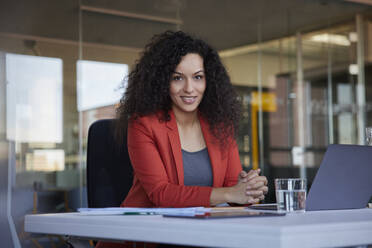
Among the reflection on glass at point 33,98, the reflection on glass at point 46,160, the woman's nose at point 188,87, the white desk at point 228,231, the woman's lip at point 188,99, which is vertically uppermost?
the reflection on glass at point 33,98

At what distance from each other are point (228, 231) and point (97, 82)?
4.34 metres

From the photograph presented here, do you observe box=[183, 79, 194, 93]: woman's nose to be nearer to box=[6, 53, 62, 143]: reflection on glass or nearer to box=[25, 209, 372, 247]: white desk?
A: box=[25, 209, 372, 247]: white desk

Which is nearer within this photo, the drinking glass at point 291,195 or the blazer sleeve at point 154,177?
the drinking glass at point 291,195

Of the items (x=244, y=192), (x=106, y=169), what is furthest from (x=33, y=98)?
(x=244, y=192)

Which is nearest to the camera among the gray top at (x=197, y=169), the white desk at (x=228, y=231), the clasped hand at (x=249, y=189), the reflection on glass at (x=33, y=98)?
the white desk at (x=228, y=231)

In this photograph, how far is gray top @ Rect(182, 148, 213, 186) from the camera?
199 cm

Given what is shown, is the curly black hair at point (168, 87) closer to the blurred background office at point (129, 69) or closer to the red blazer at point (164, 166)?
the red blazer at point (164, 166)

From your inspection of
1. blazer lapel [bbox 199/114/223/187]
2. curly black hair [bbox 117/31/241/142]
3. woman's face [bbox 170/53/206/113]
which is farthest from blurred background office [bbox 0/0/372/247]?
blazer lapel [bbox 199/114/223/187]

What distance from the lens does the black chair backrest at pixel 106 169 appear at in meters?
2.15

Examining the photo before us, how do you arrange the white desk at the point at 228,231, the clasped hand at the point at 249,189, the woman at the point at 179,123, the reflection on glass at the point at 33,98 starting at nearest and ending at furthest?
the white desk at the point at 228,231 < the clasped hand at the point at 249,189 < the woman at the point at 179,123 < the reflection on glass at the point at 33,98

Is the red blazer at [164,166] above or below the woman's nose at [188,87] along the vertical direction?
below

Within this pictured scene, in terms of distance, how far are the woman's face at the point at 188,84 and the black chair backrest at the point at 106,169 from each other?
0.97ft

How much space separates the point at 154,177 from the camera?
5.81 feet

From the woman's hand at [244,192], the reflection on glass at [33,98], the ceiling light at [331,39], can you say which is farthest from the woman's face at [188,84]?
the ceiling light at [331,39]
